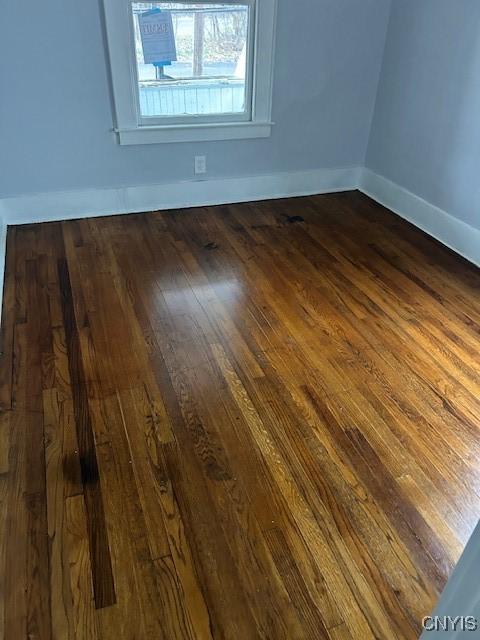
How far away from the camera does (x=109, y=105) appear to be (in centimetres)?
277

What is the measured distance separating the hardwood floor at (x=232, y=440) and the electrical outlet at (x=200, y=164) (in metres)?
0.70

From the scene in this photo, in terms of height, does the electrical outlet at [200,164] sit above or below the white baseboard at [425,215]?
above

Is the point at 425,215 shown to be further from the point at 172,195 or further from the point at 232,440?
the point at 232,440

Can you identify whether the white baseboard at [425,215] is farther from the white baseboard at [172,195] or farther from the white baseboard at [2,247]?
the white baseboard at [2,247]

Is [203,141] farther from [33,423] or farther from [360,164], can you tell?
[33,423]

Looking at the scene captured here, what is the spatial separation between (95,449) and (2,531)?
0.34 meters

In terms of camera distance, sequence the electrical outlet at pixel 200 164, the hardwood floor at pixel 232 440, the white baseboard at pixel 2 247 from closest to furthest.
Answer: the hardwood floor at pixel 232 440, the white baseboard at pixel 2 247, the electrical outlet at pixel 200 164

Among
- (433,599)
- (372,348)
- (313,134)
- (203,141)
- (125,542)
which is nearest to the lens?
(433,599)

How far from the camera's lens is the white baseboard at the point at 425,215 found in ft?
8.92

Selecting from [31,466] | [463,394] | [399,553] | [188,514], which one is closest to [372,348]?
[463,394]

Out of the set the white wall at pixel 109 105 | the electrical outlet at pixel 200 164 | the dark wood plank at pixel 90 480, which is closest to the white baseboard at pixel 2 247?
the white wall at pixel 109 105

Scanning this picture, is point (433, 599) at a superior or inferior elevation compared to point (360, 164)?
inferior

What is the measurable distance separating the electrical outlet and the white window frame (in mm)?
122

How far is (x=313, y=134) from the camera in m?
3.28
